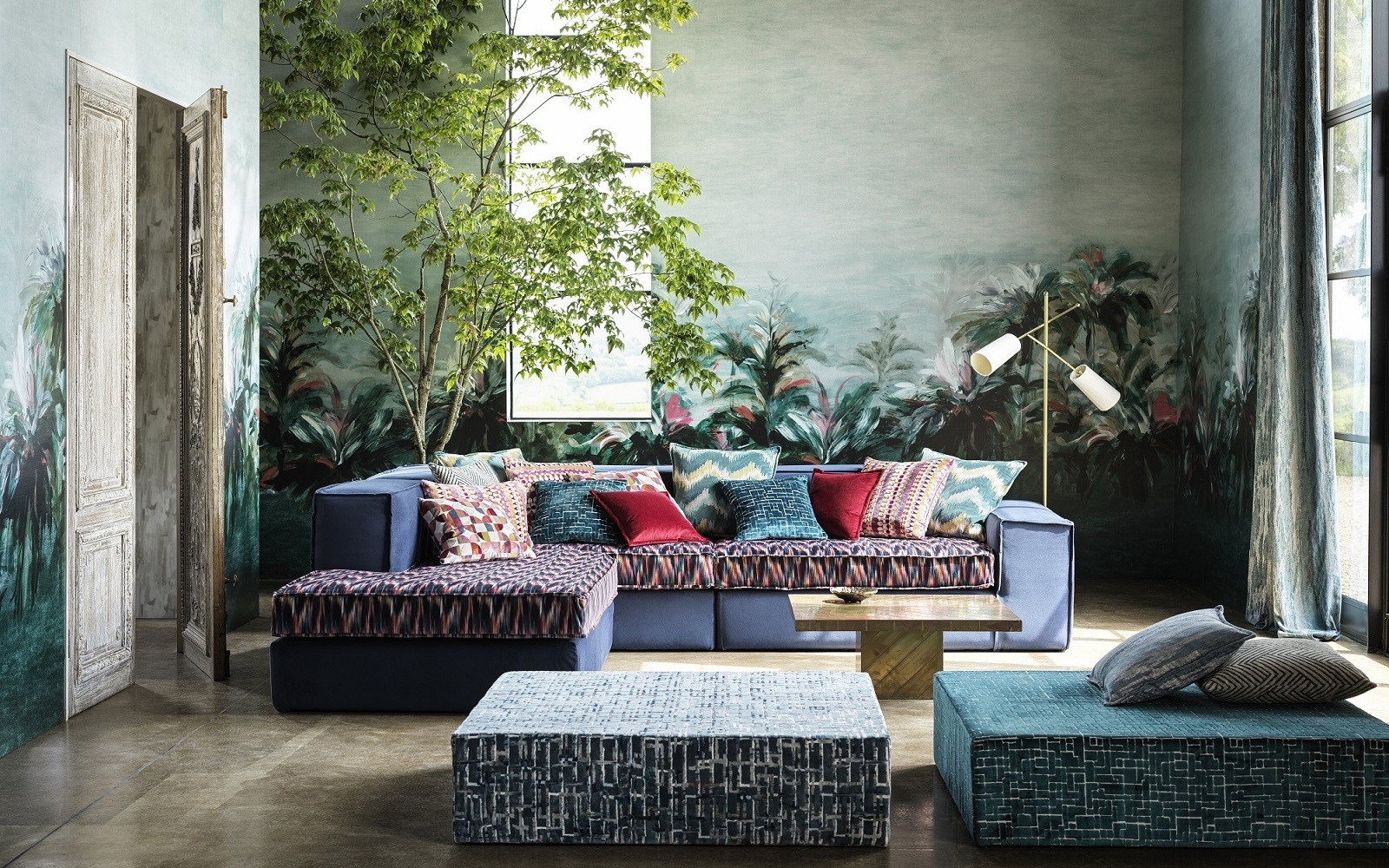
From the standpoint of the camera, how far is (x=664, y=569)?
5.50m

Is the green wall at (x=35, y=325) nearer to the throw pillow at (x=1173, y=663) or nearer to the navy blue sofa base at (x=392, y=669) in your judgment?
the navy blue sofa base at (x=392, y=669)

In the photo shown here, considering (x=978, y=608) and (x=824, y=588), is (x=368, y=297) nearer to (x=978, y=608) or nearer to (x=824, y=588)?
(x=824, y=588)

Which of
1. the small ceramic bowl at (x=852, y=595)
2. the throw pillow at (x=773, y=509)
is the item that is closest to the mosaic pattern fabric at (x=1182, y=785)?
the small ceramic bowl at (x=852, y=595)

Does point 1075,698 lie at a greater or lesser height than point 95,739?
greater

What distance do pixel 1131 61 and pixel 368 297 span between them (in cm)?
481

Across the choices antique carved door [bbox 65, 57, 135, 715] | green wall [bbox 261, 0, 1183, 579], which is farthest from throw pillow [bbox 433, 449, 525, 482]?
green wall [bbox 261, 0, 1183, 579]

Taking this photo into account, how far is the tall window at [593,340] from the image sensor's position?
758 centimetres

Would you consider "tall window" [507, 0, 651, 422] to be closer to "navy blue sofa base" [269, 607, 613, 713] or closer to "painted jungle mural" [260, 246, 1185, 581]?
"painted jungle mural" [260, 246, 1185, 581]

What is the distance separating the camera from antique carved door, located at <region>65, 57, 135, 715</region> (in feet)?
14.8

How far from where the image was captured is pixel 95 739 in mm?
4199

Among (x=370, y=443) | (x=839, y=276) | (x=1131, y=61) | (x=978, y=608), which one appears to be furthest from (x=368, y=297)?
(x=1131, y=61)

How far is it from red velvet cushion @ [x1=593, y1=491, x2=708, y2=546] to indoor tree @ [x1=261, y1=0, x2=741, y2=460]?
52.6 inches

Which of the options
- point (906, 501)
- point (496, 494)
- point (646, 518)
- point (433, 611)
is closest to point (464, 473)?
point (496, 494)

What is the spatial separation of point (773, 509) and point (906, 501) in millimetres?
633
